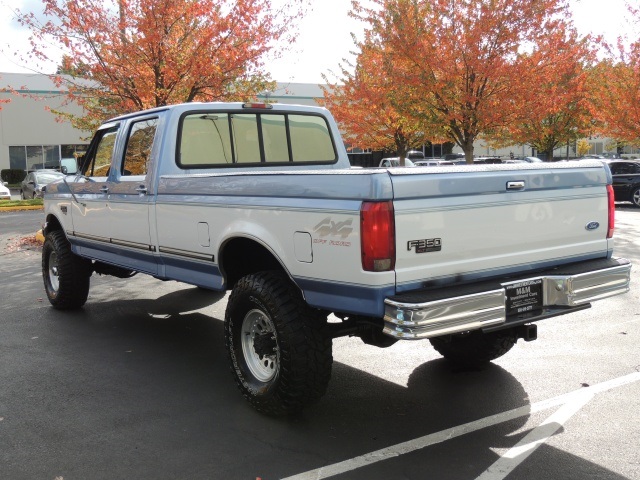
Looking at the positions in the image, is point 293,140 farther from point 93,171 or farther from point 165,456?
point 165,456

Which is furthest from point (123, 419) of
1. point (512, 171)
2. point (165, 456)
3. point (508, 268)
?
point (512, 171)

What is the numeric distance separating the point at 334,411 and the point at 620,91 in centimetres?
2071

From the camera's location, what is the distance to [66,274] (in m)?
7.50

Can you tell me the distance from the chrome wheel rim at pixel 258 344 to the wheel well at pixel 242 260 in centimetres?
40

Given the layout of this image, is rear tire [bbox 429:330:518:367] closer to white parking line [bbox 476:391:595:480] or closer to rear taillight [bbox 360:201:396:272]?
white parking line [bbox 476:391:595:480]

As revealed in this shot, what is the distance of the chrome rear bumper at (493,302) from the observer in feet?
11.5

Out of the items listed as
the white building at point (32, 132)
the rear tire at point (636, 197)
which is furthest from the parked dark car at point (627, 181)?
the white building at point (32, 132)

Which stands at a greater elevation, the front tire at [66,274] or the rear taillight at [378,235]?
the rear taillight at [378,235]

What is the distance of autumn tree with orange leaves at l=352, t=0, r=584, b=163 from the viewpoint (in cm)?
1486

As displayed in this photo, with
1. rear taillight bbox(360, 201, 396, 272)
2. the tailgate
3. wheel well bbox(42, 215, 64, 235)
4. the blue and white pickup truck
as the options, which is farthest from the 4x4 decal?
wheel well bbox(42, 215, 64, 235)

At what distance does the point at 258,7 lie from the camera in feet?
45.2

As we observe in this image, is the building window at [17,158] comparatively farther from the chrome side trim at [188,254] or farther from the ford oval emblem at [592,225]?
the ford oval emblem at [592,225]

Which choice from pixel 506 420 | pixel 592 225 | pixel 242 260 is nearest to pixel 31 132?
pixel 242 260

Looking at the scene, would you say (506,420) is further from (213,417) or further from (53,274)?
(53,274)
